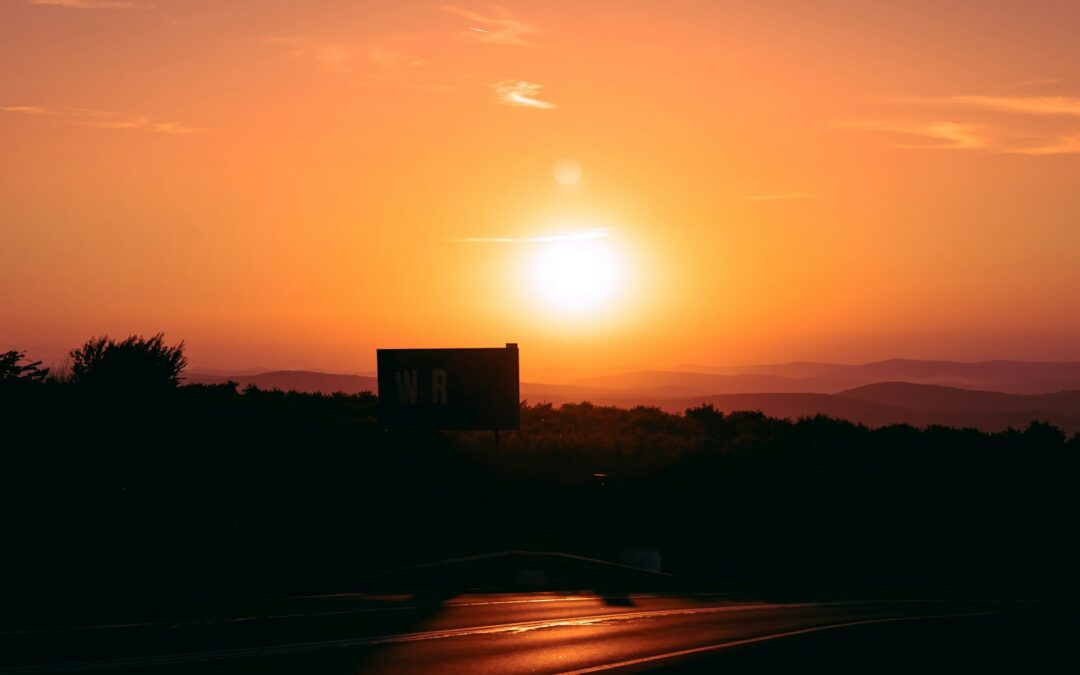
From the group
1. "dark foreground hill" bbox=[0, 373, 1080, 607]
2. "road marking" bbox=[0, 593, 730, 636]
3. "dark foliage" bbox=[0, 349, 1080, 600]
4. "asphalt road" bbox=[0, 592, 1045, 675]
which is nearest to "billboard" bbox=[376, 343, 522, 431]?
"dark foliage" bbox=[0, 349, 1080, 600]

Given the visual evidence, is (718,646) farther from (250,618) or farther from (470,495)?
(470,495)

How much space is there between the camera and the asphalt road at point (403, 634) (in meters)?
14.8

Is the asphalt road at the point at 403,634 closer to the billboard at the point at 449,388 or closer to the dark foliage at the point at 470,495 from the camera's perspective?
the dark foliage at the point at 470,495

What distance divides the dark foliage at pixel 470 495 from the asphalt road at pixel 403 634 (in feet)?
19.7

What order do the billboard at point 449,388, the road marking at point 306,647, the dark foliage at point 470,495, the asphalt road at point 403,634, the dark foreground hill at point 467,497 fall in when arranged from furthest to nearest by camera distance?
the billboard at point 449,388 < the dark foliage at point 470,495 < the dark foreground hill at point 467,497 < the asphalt road at point 403,634 < the road marking at point 306,647

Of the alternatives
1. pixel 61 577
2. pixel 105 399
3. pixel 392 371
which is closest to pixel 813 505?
pixel 392 371

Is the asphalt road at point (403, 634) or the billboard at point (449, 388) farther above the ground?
the billboard at point (449, 388)

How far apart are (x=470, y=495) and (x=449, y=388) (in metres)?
10.6

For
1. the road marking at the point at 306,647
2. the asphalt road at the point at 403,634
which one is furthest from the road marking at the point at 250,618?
the road marking at the point at 306,647

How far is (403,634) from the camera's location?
17844 millimetres

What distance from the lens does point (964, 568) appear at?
51.7 meters

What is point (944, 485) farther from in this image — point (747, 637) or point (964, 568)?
point (747, 637)

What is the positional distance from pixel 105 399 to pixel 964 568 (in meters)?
34.7

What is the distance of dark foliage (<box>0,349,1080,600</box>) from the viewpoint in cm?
Result: 3161
